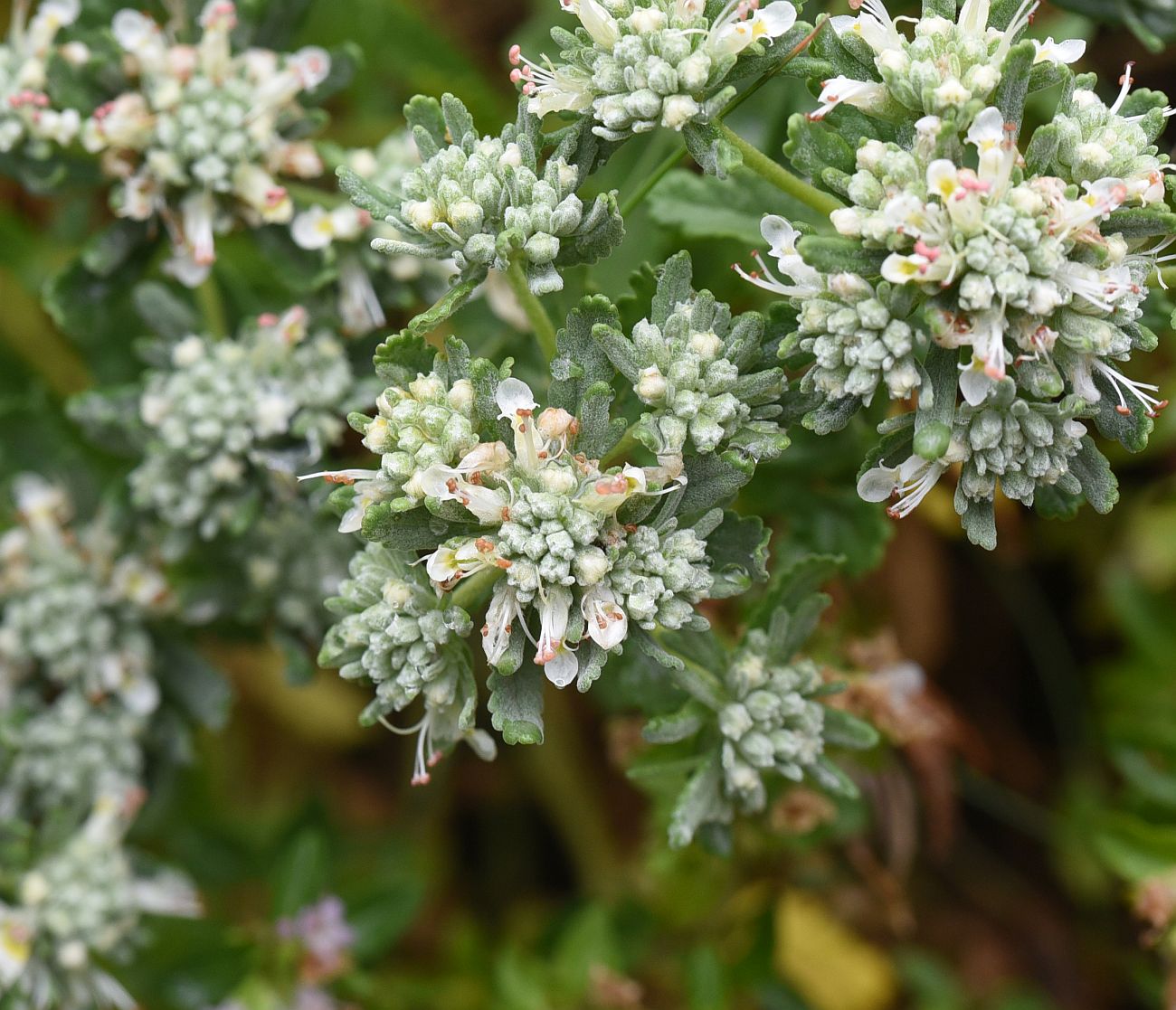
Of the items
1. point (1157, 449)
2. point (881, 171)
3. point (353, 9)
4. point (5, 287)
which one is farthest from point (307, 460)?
point (1157, 449)

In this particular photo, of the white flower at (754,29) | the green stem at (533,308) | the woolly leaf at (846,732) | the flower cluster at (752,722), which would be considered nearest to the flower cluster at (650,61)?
the white flower at (754,29)

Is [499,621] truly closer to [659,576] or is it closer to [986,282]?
[659,576]

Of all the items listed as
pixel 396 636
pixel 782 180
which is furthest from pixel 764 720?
pixel 782 180

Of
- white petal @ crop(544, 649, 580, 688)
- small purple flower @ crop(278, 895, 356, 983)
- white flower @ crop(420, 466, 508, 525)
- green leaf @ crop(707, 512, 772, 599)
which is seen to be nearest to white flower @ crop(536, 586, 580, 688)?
white petal @ crop(544, 649, 580, 688)

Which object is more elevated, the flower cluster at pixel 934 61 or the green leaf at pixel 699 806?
the flower cluster at pixel 934 61

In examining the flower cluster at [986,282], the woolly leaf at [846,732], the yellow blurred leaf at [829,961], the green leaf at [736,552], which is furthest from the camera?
the yellow blurred leaf at [829,961]

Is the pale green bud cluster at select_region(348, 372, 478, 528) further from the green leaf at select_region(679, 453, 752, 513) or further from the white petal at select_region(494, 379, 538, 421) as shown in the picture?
the green leaf at select_region(679, 453, 752, 513)

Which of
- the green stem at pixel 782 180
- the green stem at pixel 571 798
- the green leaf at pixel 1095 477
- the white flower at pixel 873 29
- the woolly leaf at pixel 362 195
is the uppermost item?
the white flower at pixel 873 29

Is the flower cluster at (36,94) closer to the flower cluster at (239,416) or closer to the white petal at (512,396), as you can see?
the flower cluster at (239,416)
